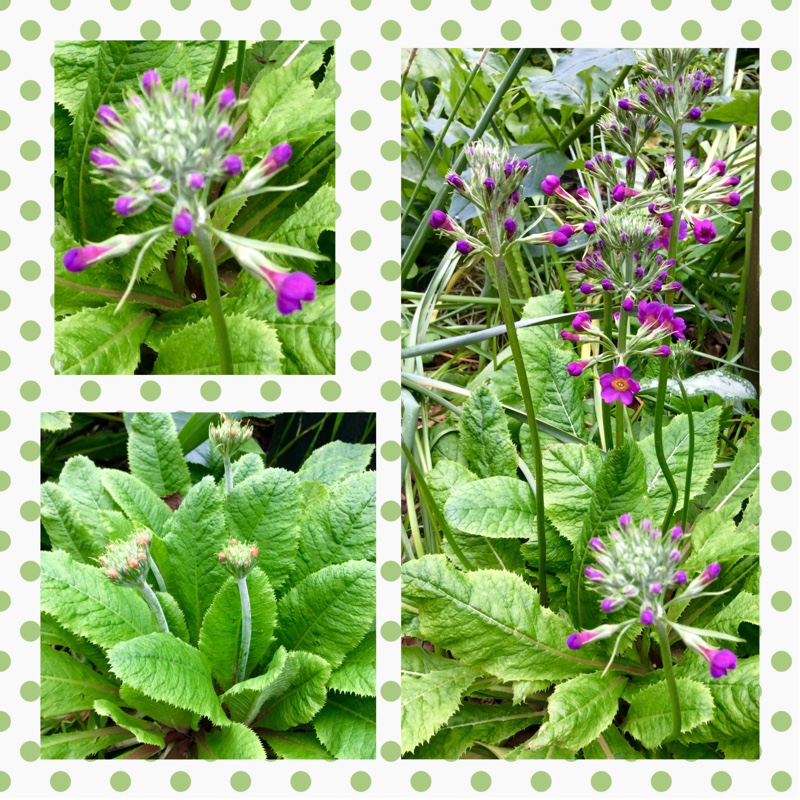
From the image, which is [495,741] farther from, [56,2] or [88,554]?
[56,2]

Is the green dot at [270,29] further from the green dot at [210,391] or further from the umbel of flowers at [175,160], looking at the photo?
the green dot at [210,391]

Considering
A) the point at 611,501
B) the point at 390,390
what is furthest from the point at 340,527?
the point at 611,501

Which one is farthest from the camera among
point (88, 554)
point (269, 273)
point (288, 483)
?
point (88, 554)

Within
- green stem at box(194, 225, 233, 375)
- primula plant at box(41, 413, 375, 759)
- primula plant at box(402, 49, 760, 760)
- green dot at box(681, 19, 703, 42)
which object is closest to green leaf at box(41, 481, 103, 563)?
primula plant at box(41, 413, 375, 759)

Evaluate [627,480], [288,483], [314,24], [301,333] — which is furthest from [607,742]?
[314,24]

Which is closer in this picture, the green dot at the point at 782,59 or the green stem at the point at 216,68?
the green stem at the point at 216,68

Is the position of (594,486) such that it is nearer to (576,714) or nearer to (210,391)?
(576,714)

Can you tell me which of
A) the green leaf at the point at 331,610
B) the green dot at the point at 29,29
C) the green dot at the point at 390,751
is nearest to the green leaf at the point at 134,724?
the green leaf at the point at 331,610
